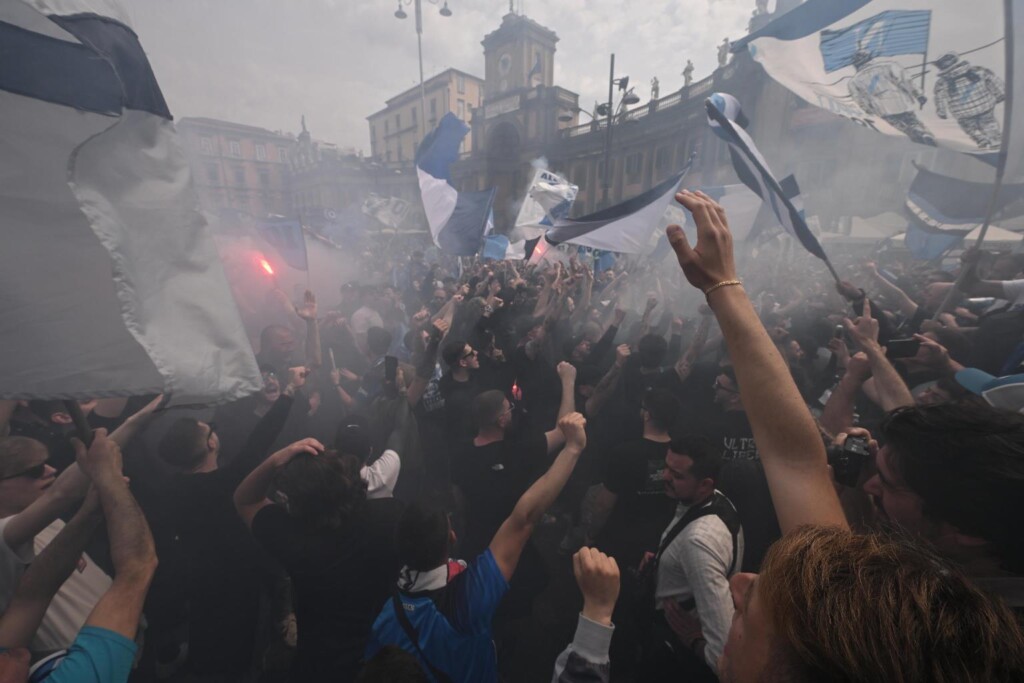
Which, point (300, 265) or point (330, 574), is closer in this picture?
point (330, 574)

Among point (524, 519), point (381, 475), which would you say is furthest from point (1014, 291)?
point (381, 475)

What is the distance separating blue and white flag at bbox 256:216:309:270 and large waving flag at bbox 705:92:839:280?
6.15m

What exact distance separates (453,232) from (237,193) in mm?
69453

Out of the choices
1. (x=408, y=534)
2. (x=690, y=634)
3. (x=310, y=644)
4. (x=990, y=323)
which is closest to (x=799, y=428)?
(x=690, y=634)

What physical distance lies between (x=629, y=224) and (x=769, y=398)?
4.88m

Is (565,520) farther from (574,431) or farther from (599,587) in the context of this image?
(599,587)

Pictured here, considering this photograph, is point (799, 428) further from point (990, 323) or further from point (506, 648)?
point (990, 323)

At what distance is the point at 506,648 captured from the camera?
8.82ft

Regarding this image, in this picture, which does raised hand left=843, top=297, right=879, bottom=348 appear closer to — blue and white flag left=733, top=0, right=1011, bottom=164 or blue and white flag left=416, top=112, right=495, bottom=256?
blue and white flag left=733, top=0, right=1011, bottom=164

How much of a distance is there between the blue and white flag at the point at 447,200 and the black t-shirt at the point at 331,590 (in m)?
6.57

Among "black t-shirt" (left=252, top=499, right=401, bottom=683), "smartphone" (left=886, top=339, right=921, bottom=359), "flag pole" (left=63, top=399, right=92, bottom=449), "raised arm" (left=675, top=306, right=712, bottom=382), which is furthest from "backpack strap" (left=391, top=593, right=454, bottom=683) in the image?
"raised arm" (left=675, top=306, right=712, bottom=382)

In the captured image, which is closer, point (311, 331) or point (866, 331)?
point (866, 331)

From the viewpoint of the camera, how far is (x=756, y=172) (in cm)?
407

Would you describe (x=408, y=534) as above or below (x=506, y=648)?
above
